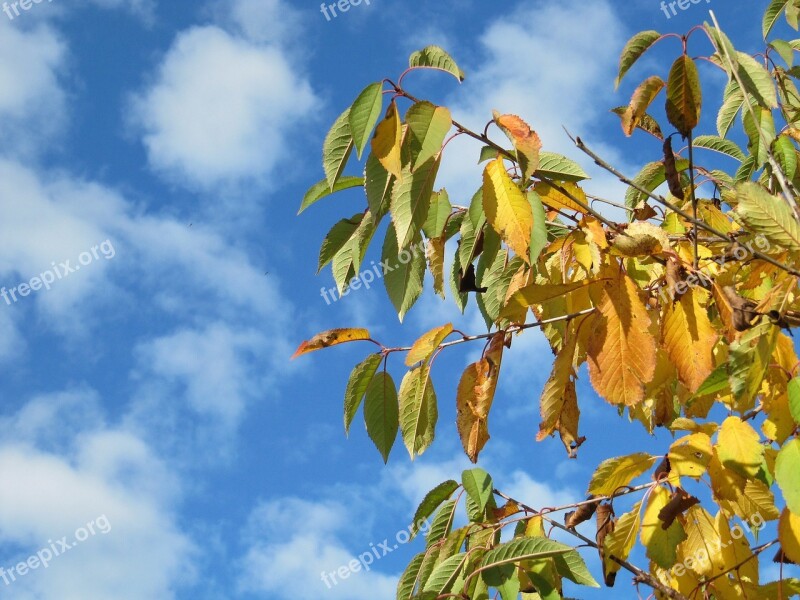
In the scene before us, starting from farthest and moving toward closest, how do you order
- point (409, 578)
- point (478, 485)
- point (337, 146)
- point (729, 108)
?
point (729, 108) < point (409, 578) < point (478, 485) < point (337, 146)

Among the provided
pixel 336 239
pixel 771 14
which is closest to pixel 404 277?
pixel 336 239

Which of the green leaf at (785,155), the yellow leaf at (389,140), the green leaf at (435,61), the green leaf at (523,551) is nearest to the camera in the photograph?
the yellow leaf at (389,140)

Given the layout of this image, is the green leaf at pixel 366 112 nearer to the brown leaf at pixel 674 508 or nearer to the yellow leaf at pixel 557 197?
the yellow leaf at pixel 557 197

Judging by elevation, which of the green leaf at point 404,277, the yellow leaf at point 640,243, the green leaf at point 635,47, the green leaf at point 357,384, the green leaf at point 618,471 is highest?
the green leaf at point 635,47

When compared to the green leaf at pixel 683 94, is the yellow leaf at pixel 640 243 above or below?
below

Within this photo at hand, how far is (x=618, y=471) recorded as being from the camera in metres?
1.59

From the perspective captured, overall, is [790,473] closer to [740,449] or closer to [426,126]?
[740,449]

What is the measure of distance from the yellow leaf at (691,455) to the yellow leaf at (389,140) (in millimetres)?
716

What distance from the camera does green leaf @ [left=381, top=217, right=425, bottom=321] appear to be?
1681 mm

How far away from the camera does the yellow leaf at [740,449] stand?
4.33 ft

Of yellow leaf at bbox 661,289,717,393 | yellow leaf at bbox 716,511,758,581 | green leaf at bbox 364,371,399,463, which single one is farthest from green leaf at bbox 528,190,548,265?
yellow leaf at bbox 716,511,758,581

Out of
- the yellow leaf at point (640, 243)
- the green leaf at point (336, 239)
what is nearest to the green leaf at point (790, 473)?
the yellow leaf at point (640, 243)

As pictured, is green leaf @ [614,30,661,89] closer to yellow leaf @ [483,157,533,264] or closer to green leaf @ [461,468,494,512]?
yellow leaf @ [483,157,533,264]

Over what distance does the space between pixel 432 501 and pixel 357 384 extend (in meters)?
0.44
